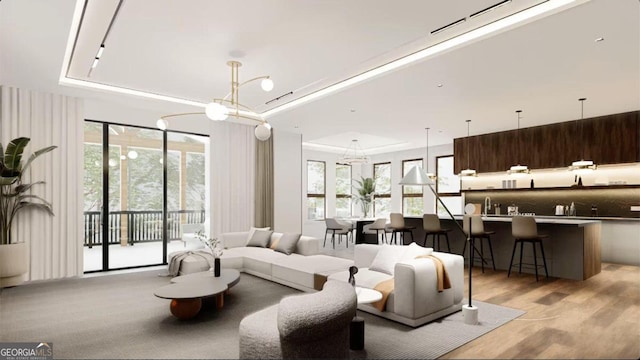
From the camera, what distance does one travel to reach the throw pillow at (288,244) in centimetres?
578

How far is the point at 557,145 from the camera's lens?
725 cm

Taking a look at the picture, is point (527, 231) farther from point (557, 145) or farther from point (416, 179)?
point (557, 145)

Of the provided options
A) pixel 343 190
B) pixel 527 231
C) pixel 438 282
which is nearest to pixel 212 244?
pixel 438 282

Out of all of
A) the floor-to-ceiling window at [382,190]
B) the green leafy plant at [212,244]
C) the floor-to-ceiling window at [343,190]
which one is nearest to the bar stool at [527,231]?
the green leafy plant at [212,244]

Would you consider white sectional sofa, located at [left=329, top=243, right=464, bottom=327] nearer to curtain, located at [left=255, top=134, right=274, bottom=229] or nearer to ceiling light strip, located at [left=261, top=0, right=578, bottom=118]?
ceiling light strip, located at [left=261, top=0, right=578, bottom=118]

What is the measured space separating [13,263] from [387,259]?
5.01 m

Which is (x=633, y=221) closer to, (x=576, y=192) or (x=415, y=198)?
(x=576, y=192)

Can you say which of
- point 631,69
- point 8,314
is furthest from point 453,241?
point 8,314

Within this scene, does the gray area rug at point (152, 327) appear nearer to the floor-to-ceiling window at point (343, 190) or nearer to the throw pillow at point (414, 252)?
the throw pillow at point (414, 252)

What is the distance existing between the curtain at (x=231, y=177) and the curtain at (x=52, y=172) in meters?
2.32

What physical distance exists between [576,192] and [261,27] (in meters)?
7.38

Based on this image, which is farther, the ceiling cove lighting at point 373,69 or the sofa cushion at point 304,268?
the sofa cushion at point 304,268

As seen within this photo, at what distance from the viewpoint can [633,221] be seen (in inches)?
259

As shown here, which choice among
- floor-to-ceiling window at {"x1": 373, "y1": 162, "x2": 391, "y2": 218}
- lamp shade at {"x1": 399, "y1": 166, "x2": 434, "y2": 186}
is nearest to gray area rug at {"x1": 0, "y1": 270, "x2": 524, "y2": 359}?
lamp shade at {"x1": 399, "y1": 166, "x2": 434, "y2": 186}
